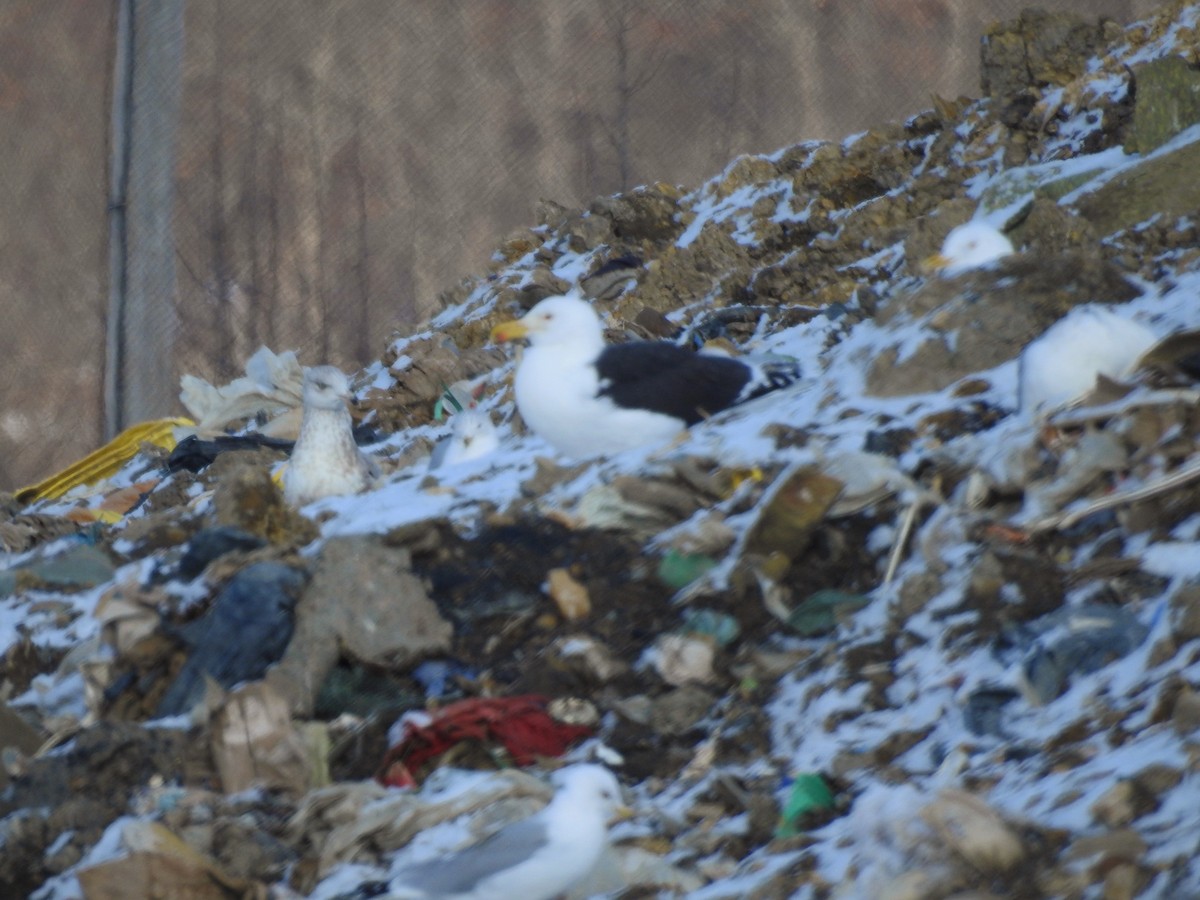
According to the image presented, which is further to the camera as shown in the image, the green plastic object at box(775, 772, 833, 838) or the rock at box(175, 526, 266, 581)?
the rock at box(175, 526, 266, 581)

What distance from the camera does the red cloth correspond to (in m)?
2.82

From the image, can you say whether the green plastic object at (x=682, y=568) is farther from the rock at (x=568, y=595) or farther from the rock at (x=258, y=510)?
the rock at (x=258, y=510)

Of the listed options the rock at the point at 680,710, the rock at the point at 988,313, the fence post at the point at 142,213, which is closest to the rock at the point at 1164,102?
the rock at the point at 988,313

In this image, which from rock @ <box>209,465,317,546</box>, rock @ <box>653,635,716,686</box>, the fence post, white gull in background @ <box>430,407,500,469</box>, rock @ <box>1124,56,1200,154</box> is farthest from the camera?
the fence post

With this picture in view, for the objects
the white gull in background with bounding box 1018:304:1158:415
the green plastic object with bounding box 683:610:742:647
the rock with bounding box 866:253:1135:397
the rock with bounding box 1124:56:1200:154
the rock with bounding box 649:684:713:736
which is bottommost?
the rock with bounding box 649:684:713:736

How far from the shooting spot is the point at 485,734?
9.36ft

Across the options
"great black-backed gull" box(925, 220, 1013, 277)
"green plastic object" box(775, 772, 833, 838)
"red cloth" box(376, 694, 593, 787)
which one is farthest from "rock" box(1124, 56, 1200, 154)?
"green plastic object" box(775, 772, 833, 838)

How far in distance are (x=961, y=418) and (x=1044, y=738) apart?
1.47m

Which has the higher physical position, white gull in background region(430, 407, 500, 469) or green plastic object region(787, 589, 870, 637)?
white gull in background region(430, 407, 500, 469)

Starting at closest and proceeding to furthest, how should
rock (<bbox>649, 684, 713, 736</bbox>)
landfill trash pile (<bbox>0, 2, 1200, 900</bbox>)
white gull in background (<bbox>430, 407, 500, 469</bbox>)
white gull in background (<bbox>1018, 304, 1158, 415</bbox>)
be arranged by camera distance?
landfill trash pile (<bbox>0, 2, 1200, 900</bbox>)
rock (<bbox>649, 684, 713, 736</bbox>)
white gull in background (<bbox>1018, 304, 1158, 415</bbox>)
white gull in background (<bbox>430, 407, 500, 469</bbox>)

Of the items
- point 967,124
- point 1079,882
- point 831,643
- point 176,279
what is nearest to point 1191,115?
point 967,124

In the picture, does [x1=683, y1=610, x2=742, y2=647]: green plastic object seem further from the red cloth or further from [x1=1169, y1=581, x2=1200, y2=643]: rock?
[x1=1169, y1=581, x2=1200, y2=643]: rock

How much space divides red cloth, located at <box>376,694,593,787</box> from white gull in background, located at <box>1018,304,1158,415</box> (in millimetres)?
1201

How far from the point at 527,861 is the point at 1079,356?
165cm
